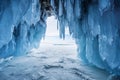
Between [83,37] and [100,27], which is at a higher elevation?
[100,27]

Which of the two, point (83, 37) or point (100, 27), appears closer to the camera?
point (100, 27)

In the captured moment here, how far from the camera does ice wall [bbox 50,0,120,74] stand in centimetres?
773

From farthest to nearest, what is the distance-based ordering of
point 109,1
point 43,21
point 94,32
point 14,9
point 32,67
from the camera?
point 43,21 → point 32,67 → point 94,32 → point 14,9 → point 109,1

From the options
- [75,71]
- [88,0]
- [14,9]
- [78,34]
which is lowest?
[75,71]

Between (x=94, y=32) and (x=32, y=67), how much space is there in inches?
166

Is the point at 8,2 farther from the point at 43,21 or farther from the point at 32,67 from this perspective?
the point at 43,21

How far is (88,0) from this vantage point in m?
9.54

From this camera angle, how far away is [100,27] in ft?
28.2

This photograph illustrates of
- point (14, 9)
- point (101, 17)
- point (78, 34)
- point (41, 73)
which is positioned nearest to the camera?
point (14, 9)

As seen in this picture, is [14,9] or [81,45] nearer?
[14,9]

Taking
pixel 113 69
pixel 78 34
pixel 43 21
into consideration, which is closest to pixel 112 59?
pixel 113 69

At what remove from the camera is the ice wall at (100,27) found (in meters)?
7.73

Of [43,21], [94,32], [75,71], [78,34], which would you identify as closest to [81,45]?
[78,34]

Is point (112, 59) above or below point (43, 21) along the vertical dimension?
below
